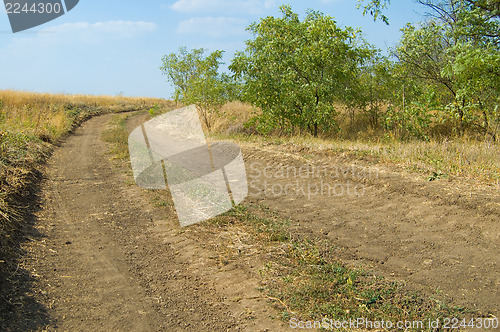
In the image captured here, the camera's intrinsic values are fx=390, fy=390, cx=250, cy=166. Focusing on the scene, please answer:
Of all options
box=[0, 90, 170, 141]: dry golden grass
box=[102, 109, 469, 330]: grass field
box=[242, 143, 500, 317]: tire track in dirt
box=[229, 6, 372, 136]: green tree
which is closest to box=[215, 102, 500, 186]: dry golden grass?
box=[242, 143, 500, 317]: tire track in dirt

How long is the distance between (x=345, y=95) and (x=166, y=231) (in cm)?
844

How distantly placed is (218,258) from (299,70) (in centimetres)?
918

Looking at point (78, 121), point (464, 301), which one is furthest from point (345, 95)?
point (78, 121)

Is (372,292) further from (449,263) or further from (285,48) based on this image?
Answer: (285,48)

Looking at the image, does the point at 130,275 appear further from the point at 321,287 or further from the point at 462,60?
the point at 462,60

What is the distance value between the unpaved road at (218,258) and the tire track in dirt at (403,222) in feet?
0.05

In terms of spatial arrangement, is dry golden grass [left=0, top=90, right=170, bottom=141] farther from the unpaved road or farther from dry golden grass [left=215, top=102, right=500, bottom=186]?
dry golden grass [left=215, top=102, right=500, bottom=186]

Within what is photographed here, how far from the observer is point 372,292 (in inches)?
141

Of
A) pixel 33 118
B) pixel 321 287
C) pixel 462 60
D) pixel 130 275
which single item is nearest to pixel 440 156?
pixel 462 60

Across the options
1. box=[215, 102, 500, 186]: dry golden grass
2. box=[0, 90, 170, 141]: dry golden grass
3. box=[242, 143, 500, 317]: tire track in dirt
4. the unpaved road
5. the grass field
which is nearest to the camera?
the grass field

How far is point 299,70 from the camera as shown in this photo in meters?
12.5

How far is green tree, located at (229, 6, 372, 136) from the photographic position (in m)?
11.6

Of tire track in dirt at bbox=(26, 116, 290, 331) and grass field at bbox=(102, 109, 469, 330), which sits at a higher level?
tire track in dirt at bbox=(26, 116, 290, 331)

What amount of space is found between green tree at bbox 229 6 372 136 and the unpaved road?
15.0 ft
